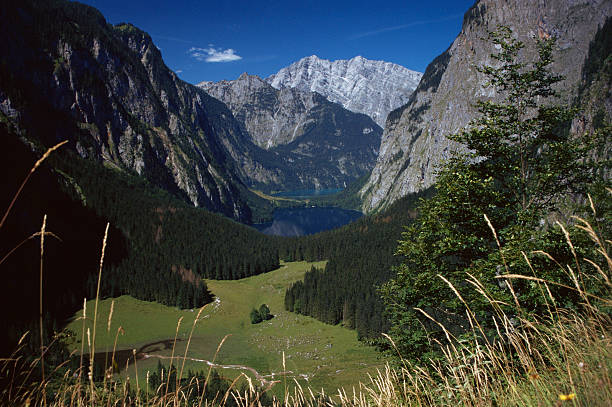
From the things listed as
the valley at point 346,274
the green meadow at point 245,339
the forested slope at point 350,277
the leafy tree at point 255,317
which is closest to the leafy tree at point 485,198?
the valley at point 346,274

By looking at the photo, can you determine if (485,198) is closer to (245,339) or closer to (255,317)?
(245,339)

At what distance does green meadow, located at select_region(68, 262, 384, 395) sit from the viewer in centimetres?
7719

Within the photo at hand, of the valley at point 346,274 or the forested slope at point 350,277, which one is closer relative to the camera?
the valley at point 346,274

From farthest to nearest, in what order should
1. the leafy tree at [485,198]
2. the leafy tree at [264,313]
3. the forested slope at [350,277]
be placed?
→ the leafy tree at [264,313] < the forested slope at [350,277] < the leafy tree at [485,198]

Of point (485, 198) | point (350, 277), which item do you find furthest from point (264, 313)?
point (485, 198)

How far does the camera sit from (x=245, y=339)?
10038 cm

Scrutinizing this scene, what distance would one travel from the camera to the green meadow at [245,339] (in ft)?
253

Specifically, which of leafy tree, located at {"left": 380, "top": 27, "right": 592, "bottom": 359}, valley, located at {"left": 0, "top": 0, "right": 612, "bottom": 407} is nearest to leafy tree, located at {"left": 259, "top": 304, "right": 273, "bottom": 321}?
valley, located at {"left": 0, "top": 0, "right": 612, "bottom": 407}

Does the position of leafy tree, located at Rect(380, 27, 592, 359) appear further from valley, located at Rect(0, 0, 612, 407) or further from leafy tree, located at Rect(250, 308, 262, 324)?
leafy tree, located at Rect(250, 308, 262, 324)

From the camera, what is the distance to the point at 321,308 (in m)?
118

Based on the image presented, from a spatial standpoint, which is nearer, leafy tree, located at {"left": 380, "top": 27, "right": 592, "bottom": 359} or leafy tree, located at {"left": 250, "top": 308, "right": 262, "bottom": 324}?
leafy tree, located at {"left": 380, "top": 27, "right": 592, "bottom": 359}

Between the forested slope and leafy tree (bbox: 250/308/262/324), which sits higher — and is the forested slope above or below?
above

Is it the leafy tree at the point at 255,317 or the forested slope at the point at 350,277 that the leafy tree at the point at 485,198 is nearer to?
the forested slope at the point at 350,277

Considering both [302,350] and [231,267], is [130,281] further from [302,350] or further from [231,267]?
[302,350]
